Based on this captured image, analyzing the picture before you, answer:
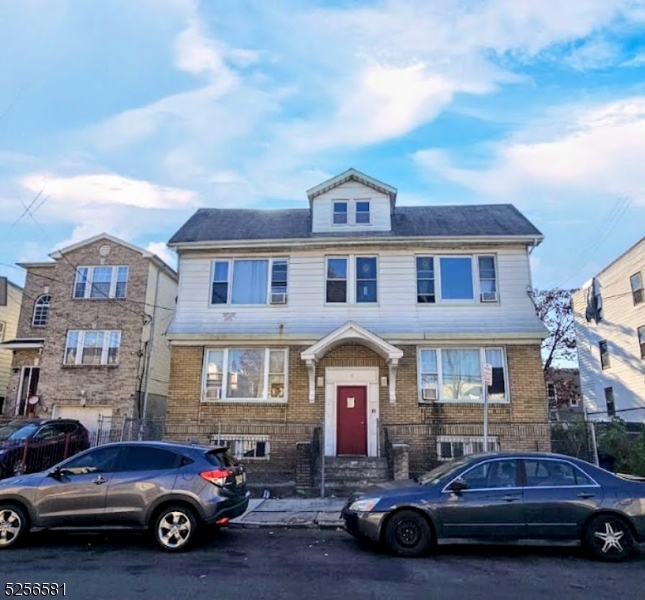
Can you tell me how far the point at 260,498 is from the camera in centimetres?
1202

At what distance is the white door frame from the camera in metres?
14.4

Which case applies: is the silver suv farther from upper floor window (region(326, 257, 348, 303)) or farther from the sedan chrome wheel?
upper floor window (region(326, 257, 348, 303))

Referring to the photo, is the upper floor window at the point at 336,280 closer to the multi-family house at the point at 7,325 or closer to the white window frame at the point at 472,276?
the white window frame at the point at 472,276

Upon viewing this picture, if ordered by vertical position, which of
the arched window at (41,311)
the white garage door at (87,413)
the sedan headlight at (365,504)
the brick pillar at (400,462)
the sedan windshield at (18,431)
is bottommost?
the sedan headlight at (365,504)

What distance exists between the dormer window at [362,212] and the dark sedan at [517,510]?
1051 centimetres

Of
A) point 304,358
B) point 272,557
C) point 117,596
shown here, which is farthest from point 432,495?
point 304,358

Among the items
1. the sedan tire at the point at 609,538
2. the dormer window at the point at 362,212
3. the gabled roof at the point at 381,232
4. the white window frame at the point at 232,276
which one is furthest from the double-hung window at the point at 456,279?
the sedan tire at the point at 609,538

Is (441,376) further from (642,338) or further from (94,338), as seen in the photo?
(94,338)

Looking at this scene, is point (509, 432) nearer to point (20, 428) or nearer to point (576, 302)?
point (20, 428)

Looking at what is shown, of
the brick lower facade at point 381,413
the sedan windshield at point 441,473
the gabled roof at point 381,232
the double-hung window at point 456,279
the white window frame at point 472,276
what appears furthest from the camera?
the gabled roof at point 381,232

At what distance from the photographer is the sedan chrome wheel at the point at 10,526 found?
7371 mm

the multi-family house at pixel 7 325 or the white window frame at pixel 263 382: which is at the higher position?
the multi-family house at pixel 7 325

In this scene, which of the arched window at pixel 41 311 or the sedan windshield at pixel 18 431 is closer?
the sedan windshield at pixel 18 431

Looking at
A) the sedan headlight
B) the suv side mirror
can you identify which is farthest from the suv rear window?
the suv side mirror
